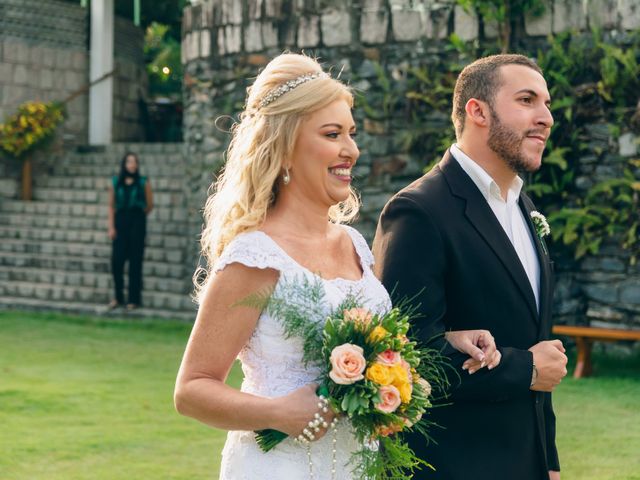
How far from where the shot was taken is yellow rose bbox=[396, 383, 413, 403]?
2807 mm

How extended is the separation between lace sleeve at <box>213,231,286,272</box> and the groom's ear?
973mm

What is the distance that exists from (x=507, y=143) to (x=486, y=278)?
0.43 metres

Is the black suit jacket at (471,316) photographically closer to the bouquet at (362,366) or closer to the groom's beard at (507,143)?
the groom's beard at (507,143)

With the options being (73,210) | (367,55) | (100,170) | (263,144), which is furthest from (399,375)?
(100,170)

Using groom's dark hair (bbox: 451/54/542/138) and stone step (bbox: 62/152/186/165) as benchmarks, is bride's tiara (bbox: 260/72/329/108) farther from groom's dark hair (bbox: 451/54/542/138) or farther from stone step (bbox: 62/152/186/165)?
stone step (bbox: 62/152/186/165)

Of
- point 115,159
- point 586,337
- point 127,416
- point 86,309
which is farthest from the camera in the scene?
point 115,159

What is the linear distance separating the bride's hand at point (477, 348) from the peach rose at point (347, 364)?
604 mm

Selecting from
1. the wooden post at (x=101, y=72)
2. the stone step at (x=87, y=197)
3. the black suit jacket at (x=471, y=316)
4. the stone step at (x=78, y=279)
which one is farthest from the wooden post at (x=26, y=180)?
the black suit jacket at (x=471, y=316)

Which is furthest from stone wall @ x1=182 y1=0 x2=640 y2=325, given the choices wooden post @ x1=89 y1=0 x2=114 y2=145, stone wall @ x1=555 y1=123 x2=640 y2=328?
wooden post @ x1=89 y1=0 x2=114 y2=145

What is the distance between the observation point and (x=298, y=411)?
2.80 metres

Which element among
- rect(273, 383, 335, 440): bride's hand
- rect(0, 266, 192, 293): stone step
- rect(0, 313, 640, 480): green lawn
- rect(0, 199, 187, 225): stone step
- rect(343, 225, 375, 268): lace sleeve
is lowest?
rect(0, 313, 640, 480): green lawn

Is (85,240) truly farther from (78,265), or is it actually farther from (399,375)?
(399,375)

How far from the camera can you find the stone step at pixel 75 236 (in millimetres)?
15859

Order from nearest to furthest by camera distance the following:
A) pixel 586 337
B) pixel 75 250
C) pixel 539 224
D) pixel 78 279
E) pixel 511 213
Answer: pixel 511 213 < pixel 539 224 < pixel 586 337 < pixel 78 279 < pixel 75 250
